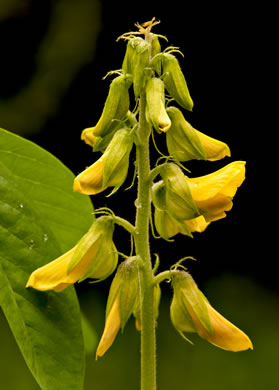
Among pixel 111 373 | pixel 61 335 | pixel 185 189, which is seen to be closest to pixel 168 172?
pixel 185 189

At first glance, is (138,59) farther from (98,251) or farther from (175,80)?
(98,251)

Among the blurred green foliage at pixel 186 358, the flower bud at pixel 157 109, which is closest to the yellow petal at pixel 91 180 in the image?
the flower bud at pixel 157 109

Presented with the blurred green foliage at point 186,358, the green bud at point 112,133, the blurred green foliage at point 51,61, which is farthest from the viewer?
the blurred green foliage at point 51,61

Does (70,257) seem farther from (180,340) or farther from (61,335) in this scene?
(180,340)

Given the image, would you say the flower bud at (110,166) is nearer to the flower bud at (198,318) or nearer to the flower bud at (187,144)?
the flower bud at (187,144)

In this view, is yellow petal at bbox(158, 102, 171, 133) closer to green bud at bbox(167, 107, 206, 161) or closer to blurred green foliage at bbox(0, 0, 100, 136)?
green bud at bbox(167, 107, 206, 161)

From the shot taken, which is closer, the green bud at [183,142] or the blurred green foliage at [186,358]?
the green bud at [183,142]

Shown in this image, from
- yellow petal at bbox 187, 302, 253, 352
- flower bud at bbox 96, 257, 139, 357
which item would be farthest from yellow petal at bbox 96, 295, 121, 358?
yellow petal at bbox 187, 302, 253, 352

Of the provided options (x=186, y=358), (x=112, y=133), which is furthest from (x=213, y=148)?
(x=186, y=358)
